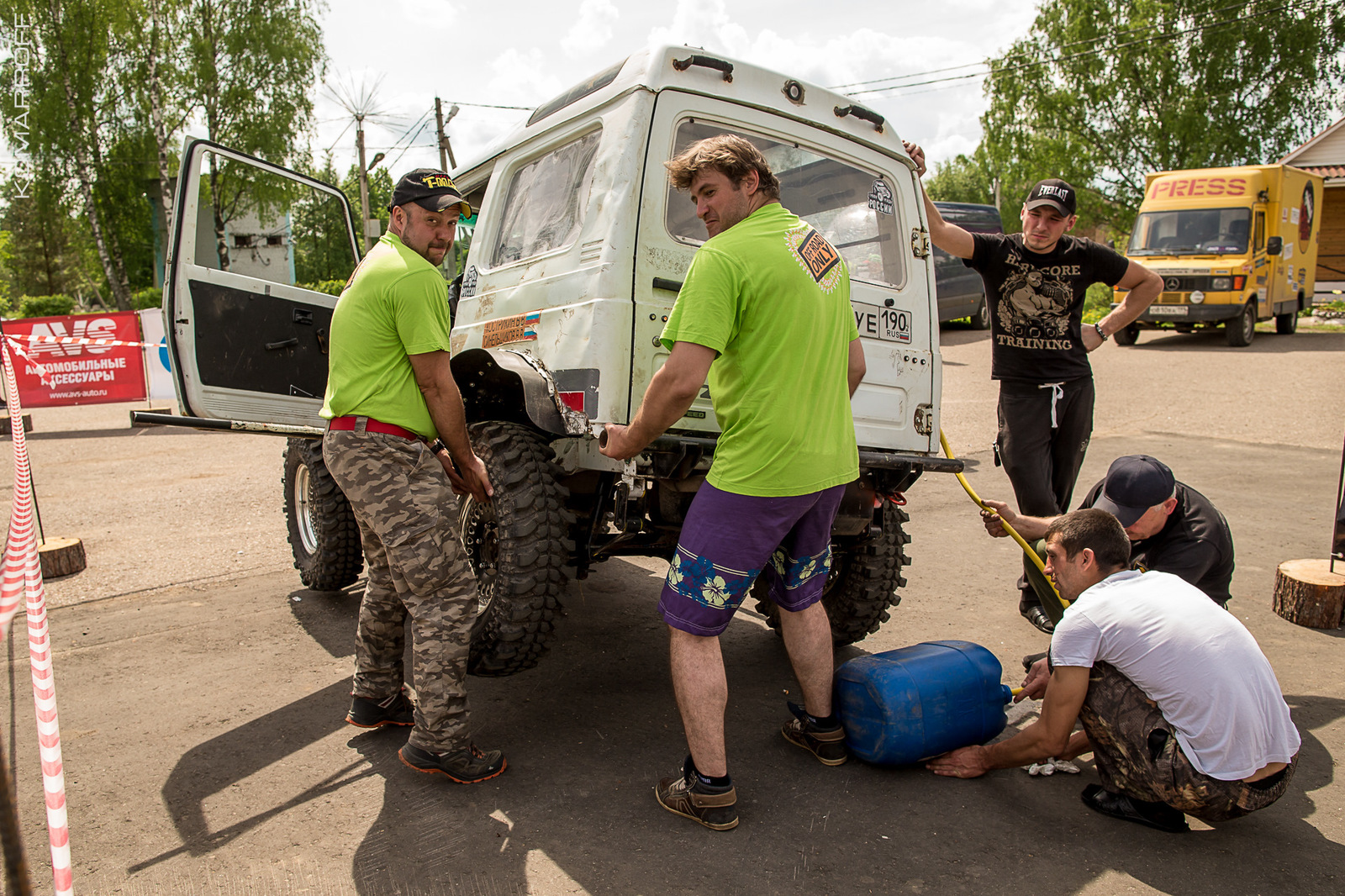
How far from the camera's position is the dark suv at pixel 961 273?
631 inches

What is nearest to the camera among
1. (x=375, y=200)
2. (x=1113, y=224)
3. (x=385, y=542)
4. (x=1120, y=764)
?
(x=1120, y=764)

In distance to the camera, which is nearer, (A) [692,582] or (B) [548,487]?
(A) [692,582]

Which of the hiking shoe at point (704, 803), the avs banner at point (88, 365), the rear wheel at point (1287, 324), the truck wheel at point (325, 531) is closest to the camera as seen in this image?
the hiking shoe at point (704, 803)

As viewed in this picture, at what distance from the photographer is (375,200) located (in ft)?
149

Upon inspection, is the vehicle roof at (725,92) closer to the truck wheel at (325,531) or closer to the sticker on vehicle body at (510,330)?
the sticker on vehicle body at (510,330)

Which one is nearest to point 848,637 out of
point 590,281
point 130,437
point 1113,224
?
point 590,281

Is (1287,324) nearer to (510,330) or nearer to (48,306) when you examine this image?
(510,330)

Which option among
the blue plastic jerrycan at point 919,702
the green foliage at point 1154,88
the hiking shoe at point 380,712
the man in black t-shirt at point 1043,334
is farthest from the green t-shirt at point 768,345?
the green foliage at point 1154,88

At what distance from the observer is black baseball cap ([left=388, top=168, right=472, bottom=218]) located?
2920 mm

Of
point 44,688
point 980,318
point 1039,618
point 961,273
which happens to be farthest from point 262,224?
point 44,688

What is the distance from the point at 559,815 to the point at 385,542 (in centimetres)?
102

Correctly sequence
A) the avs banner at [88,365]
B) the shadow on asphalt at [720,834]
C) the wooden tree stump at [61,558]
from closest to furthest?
1. the shadow on asphalt at [720,834]
2. the wooden tree stump at [61,558]
3. the avs banner at [88,365]

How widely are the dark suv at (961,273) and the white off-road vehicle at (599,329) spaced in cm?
1273

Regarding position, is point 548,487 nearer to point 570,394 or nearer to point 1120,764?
point 570,394
